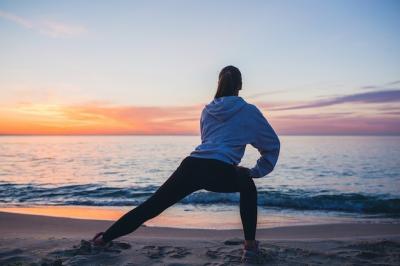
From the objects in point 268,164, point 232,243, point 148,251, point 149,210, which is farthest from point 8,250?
point 268,164

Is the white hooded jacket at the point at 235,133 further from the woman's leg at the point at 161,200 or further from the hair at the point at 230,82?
the woman's leg at the point at 161,200

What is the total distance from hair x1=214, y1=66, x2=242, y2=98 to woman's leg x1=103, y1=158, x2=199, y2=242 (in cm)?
81

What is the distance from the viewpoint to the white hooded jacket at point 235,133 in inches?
130

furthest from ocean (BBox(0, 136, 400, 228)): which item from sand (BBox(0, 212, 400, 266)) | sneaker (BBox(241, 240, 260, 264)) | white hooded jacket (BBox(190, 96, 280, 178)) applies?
white hooded jacket (BBox(190, 96, 280, 178))

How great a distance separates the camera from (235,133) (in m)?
3.31

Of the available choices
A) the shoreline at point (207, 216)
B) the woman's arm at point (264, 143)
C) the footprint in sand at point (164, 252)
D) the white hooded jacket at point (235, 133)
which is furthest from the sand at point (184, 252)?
the shoreline at point (207, 216)

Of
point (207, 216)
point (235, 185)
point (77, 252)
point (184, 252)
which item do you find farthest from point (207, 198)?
point (235, 185)

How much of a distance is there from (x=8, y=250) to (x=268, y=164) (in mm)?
3256

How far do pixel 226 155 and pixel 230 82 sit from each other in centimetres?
73

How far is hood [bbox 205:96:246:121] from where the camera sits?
334cm

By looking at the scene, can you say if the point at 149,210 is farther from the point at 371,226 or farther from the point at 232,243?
the point at 371,226

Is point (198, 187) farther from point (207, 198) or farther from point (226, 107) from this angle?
point (207, 198)

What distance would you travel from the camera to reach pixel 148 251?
4395 millimetres

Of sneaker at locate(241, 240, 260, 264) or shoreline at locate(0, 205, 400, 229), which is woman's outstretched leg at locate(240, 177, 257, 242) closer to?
sneaker at locate(241, 240, 260, 264)
